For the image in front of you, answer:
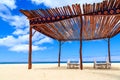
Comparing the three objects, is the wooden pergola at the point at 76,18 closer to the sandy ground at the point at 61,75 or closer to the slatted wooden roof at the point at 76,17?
the slatted wooden roof at the point at 76,17

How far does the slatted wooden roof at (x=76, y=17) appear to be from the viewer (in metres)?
9.83

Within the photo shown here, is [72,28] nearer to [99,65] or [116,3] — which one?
[99,65]

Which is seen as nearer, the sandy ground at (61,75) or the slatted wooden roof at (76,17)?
the sandy ground at (61,75)

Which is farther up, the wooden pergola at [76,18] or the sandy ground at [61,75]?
the wooden pergola at [76,18]

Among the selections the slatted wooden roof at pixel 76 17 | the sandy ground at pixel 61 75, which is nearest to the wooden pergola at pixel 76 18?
the slatted wooden roof at pixel 76 17

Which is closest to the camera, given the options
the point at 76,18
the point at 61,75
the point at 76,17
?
the point at 61,75

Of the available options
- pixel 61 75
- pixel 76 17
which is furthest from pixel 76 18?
pixel 61 75

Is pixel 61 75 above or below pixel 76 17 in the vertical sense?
below

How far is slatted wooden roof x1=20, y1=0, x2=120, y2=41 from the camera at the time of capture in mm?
9828

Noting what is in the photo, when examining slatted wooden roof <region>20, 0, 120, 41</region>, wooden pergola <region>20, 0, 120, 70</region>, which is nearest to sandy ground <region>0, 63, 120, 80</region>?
wooden pergola <region>20, 0, 120, 70</region>

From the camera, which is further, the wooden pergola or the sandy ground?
the wooden pergola

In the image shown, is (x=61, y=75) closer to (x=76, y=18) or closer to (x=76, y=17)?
(x=76, y=17)

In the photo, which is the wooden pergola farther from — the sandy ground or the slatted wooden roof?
the sandy ground

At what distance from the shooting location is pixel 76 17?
34.9ft
